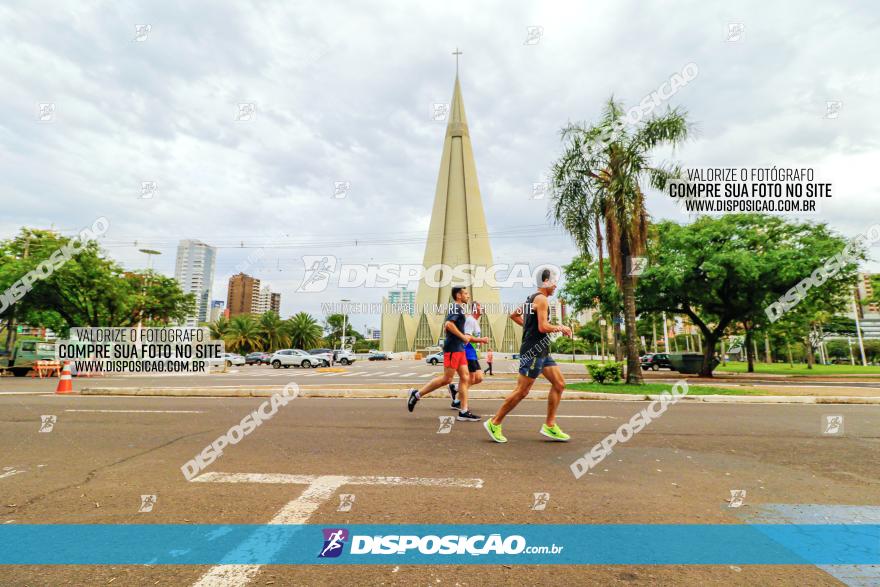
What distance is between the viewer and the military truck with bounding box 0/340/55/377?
2066cm

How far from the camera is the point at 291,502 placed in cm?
307

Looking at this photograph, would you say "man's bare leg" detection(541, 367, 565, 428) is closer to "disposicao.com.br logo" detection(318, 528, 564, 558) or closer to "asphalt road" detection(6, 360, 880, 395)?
"disposicao.com.br logo" detection(318, 528, 564, 558)

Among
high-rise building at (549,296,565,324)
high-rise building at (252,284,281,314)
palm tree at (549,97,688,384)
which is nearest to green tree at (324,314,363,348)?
high-rise building at (252,284,281,314)

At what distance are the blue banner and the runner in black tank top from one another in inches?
91.5

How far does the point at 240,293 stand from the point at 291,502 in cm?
9411

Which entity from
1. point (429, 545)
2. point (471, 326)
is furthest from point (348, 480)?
point (471, 326)

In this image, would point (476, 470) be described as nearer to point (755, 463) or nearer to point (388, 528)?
point (388, 528)

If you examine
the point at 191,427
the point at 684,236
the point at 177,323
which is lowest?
the point at 191,427

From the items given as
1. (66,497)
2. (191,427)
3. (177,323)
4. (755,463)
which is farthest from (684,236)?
(177,323)

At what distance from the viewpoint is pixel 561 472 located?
3797 millimetres

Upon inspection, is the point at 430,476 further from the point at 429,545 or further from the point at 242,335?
the point at 242,335

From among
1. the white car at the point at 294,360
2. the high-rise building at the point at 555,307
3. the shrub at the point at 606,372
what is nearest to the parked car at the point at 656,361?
the high-rise building at the point at 555,307

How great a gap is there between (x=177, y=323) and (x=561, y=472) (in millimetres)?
38817

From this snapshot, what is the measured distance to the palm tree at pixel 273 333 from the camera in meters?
60.2
